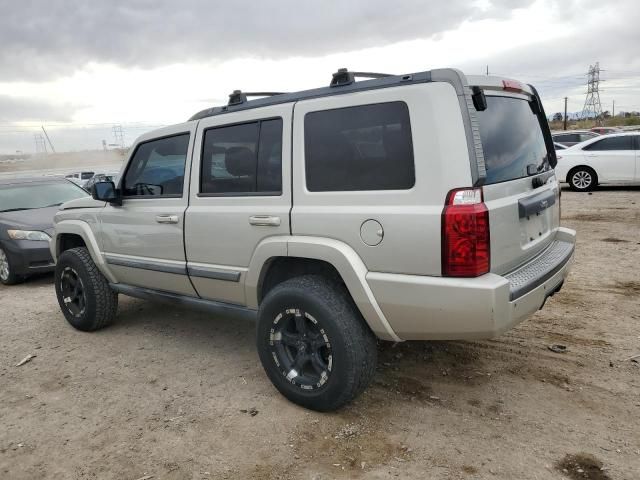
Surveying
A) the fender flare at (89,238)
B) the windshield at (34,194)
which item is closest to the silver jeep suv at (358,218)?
the fender flare at (89,238)

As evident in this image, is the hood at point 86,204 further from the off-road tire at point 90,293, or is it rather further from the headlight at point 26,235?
the headlight at point 26,235

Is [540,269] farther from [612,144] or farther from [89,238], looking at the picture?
[612,144]

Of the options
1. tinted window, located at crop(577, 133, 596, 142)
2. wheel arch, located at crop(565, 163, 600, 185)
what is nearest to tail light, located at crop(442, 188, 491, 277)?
wheel arch, located at crop(565, 163, 600, 185)

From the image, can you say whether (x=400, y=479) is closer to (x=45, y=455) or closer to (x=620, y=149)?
(x=45, y=455)

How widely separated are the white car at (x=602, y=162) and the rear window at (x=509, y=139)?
1078 cm

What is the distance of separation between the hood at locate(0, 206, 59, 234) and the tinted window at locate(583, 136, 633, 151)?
12.3 meters

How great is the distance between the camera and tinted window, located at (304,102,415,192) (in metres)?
2.80

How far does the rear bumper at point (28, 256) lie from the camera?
6.97 m

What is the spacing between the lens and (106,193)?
4.34 m

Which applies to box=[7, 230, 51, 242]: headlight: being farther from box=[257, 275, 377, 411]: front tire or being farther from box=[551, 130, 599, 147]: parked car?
box=[551, 130, 599, 147]: parked car

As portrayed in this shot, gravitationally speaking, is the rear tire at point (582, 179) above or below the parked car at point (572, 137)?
below

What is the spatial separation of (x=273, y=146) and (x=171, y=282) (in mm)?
1488

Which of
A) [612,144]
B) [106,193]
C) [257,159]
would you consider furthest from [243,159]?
[612,144]

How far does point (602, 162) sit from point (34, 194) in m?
12.7
